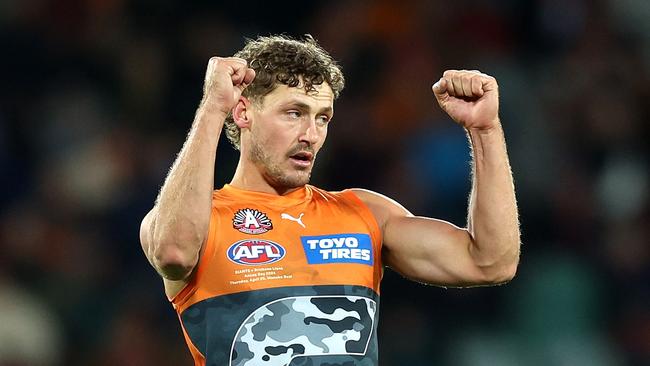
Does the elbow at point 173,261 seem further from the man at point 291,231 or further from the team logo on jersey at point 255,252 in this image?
the team logo on jersey at point 255,252

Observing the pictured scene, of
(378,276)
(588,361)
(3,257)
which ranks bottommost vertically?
(588,361)

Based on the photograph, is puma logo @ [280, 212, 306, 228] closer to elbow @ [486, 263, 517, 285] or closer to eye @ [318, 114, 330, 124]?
eye @ [318, 114, 330, 124]

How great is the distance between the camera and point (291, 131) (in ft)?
15.7

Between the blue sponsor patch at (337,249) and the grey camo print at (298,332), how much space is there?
0.18 metres

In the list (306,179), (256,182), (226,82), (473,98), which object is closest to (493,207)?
(473,98)

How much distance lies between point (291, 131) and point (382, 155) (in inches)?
174

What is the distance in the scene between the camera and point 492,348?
8742 mm

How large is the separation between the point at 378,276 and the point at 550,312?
4.34m

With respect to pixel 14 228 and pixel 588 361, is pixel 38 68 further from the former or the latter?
pixel 588 361

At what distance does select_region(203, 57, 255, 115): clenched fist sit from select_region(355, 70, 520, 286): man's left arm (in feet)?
2.54

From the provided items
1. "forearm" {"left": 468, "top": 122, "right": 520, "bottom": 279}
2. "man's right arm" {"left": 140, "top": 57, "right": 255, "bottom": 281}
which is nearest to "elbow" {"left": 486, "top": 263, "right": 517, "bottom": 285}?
"forearm" {"left": 468, "top": 122, "right": 520, "bottom": 279}

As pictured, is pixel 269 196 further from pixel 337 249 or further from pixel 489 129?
pixel 489 129

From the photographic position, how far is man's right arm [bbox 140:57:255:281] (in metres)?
4.34

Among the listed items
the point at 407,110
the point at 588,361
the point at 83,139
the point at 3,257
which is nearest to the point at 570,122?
the point at 407,110
